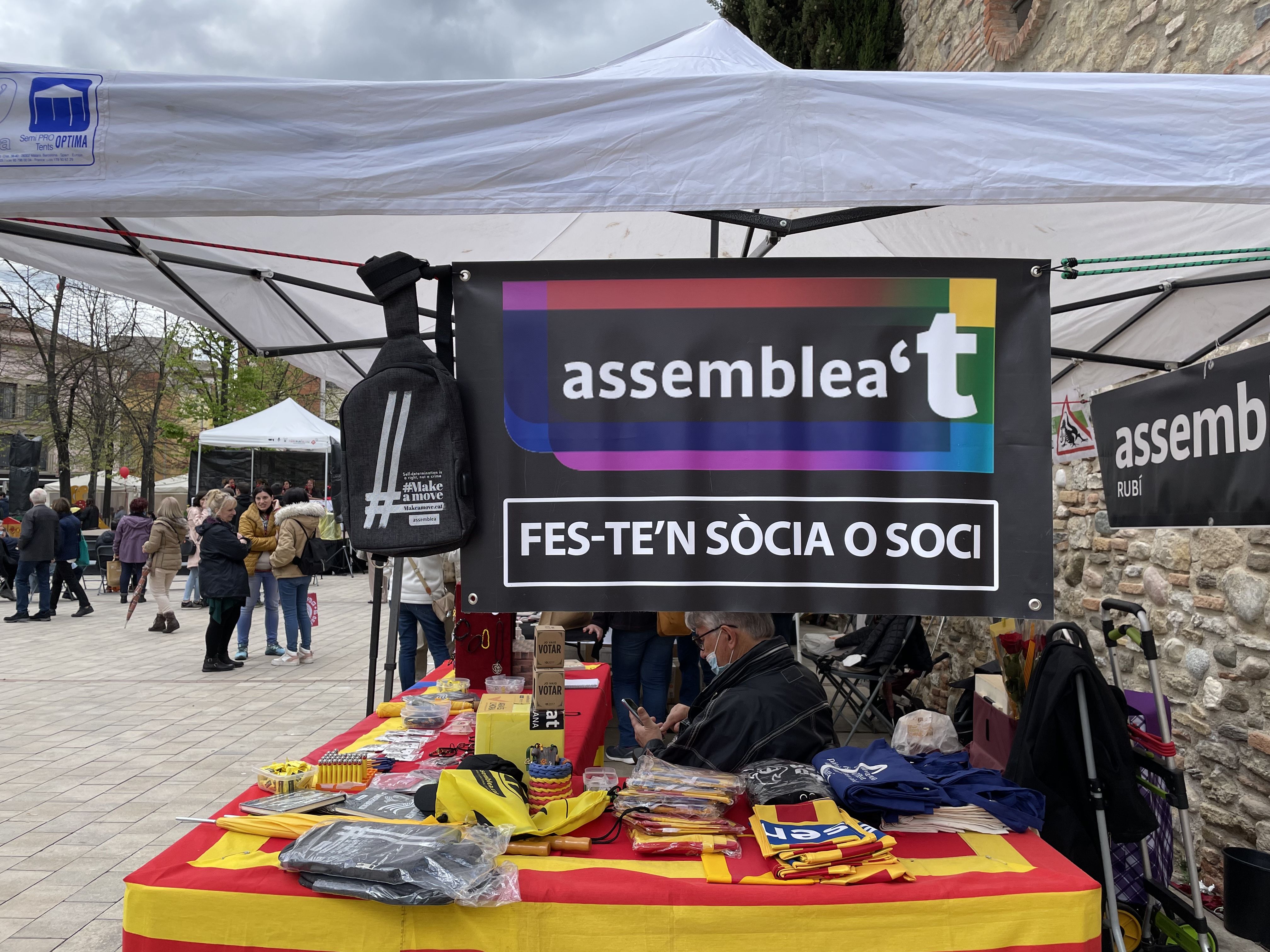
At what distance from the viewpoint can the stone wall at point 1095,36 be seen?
395 centimetres

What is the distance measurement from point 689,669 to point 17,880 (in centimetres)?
439

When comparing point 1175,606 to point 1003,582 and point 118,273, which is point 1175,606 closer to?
point 1003,582

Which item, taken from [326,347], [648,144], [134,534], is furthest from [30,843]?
[134,534]

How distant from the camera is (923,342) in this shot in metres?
2.09

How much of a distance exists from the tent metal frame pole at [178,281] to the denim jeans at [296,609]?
6398mm

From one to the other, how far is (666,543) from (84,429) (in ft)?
91.9

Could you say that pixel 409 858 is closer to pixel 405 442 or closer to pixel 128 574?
pixel 405 442

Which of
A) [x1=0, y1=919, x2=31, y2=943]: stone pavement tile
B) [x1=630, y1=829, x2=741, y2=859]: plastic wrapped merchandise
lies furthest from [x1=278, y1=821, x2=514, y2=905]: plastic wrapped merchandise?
[x1=0, y1=919, x2=31, y2=943]: stone pavement tile

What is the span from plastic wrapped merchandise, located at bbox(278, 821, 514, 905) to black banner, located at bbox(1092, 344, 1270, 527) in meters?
2.28

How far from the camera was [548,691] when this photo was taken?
2.94 metres

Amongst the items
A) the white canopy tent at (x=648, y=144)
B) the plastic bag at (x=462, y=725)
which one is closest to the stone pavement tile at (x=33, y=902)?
the plastic bag at (x=462, y=725)

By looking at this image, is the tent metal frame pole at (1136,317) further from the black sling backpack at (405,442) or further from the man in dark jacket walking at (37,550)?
the man in dark jacket walking at (37,550)

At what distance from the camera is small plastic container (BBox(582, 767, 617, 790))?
2.71 metres

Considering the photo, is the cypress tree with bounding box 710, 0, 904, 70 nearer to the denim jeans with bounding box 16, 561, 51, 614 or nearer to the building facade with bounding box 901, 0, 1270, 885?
the building facade with bounding box 901, 0, 1270, 885
